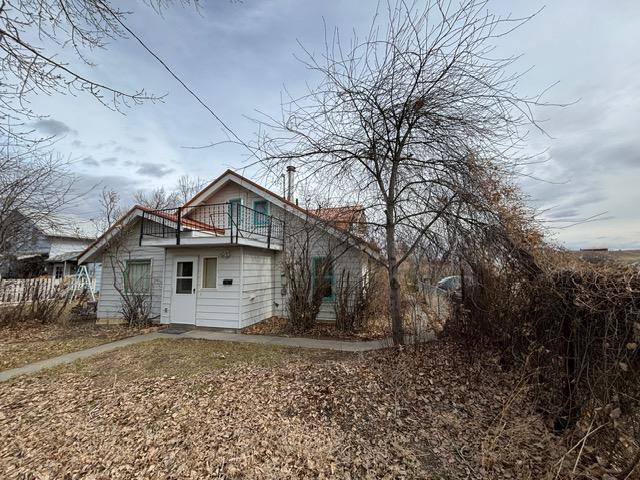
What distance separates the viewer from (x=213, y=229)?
10258 millimetres

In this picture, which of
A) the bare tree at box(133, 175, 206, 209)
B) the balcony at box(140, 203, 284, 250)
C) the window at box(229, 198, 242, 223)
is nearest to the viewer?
the window at box(229, 198, 242, 223)

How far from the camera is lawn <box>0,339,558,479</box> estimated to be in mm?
2797

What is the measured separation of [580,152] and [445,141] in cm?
186

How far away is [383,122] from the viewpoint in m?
5.49

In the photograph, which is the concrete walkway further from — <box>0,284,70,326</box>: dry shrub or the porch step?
A: <box>0,284,70,326</box>: dry shrub

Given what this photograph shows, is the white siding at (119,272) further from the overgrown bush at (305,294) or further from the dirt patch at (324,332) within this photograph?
the overgrown bush at (305,294)

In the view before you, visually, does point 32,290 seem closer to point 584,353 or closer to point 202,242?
point 202,242

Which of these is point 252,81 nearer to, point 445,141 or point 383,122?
point 383,122

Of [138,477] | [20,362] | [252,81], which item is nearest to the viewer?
[138,477]

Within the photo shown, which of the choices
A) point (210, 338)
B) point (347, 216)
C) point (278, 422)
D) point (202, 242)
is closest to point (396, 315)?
point (347, 216)

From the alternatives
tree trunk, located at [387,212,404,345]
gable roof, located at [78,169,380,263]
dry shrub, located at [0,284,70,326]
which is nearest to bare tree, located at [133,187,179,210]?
gable roof, located at [78,169,380,263]

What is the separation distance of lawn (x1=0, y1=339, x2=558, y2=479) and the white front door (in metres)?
4.02

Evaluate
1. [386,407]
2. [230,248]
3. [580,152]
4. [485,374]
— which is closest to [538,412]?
[485,374]

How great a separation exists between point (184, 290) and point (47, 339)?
364 centimetres
